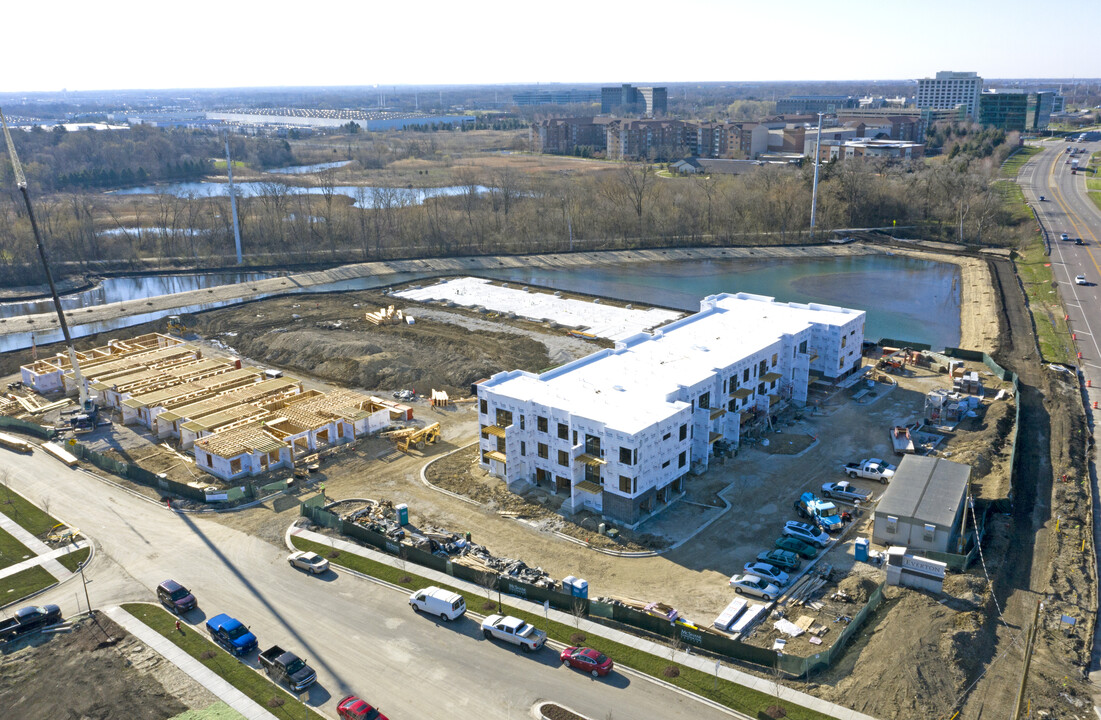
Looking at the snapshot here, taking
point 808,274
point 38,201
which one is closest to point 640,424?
point 808,274

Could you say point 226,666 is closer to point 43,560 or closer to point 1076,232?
point 43,560

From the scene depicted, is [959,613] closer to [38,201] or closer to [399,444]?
[399,444]

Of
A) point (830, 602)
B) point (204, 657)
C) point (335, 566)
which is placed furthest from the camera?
point (335, 566)

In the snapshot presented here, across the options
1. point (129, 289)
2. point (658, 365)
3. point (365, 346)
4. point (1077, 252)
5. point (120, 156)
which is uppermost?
point (120, 156)

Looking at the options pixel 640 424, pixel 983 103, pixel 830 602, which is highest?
pixel 983 103

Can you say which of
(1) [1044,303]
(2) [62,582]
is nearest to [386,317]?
(2) [62,582]

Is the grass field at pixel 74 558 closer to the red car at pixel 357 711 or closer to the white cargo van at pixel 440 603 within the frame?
the white cargo van at pixel 440 603

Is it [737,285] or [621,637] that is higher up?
[737,285]
